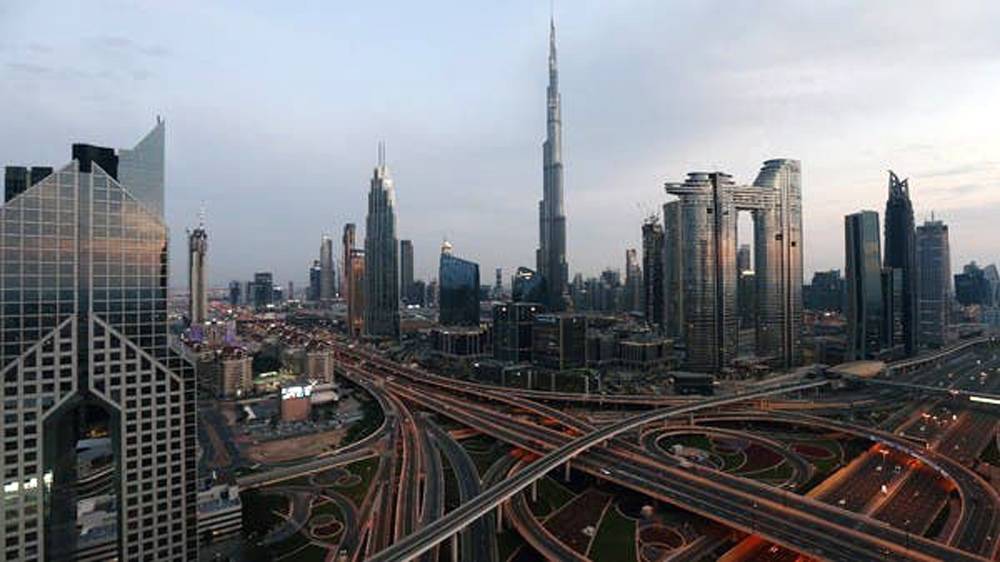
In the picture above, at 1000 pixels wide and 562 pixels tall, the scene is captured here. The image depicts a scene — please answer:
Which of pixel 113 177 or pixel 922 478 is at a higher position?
pixel 113 177

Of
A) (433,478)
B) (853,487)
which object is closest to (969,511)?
(853,487)

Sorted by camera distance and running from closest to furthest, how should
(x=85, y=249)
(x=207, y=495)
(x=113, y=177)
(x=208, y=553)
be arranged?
(x=85, y=249)
(x=113, y=177)
(x=208, y=553)
(x=207, y=495)

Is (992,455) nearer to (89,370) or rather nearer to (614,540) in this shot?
(614,540)

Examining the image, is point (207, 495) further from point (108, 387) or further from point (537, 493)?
point (537, 493)


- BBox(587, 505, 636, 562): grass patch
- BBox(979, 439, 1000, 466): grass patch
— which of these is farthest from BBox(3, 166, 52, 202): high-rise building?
BBox(979, 439, 1000, 466): grass patch

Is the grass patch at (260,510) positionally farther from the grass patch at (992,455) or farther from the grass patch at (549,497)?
the grass patch at (992,455)

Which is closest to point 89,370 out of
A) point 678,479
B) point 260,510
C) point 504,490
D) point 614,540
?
point 260,510
